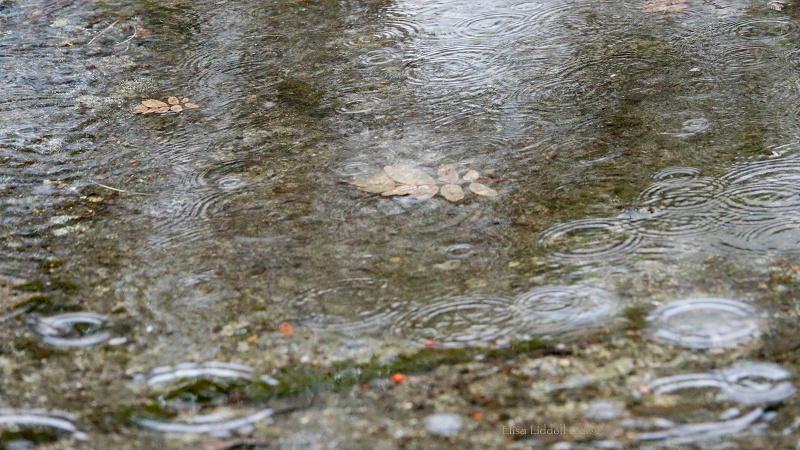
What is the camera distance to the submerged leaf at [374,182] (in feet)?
6.87

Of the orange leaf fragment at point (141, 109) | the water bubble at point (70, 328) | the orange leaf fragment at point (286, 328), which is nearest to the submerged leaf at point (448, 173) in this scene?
the orange leaf fragment at point (286, 328)

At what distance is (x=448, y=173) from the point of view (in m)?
2.14

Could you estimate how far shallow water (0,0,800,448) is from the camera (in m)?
1.43

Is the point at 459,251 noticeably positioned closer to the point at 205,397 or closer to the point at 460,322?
the point at 460,322

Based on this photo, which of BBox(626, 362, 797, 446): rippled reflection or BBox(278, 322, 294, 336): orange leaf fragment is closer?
BBox(626, 362, 797, 446): rippled reflection

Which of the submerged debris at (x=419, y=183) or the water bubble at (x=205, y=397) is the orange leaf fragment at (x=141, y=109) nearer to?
the submerged debris at (x=419, y=183)

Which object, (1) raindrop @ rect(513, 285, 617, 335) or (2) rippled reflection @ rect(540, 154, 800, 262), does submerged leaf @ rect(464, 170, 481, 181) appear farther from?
(1) raindrop @ rect(513, 285, 617, 335)

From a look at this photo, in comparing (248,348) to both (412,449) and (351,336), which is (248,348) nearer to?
(351,336)

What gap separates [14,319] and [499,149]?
1.37 m

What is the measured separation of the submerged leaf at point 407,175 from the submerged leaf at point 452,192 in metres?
0.05

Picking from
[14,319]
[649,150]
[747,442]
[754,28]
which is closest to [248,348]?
[14,319]

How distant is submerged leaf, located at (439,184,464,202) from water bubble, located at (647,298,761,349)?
64cm

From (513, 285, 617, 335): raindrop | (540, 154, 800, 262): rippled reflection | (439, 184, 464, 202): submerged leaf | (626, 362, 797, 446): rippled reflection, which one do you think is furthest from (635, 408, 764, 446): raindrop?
(439, 184, 464, 202): submerged leaf

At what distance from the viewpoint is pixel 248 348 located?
62.2 inches
